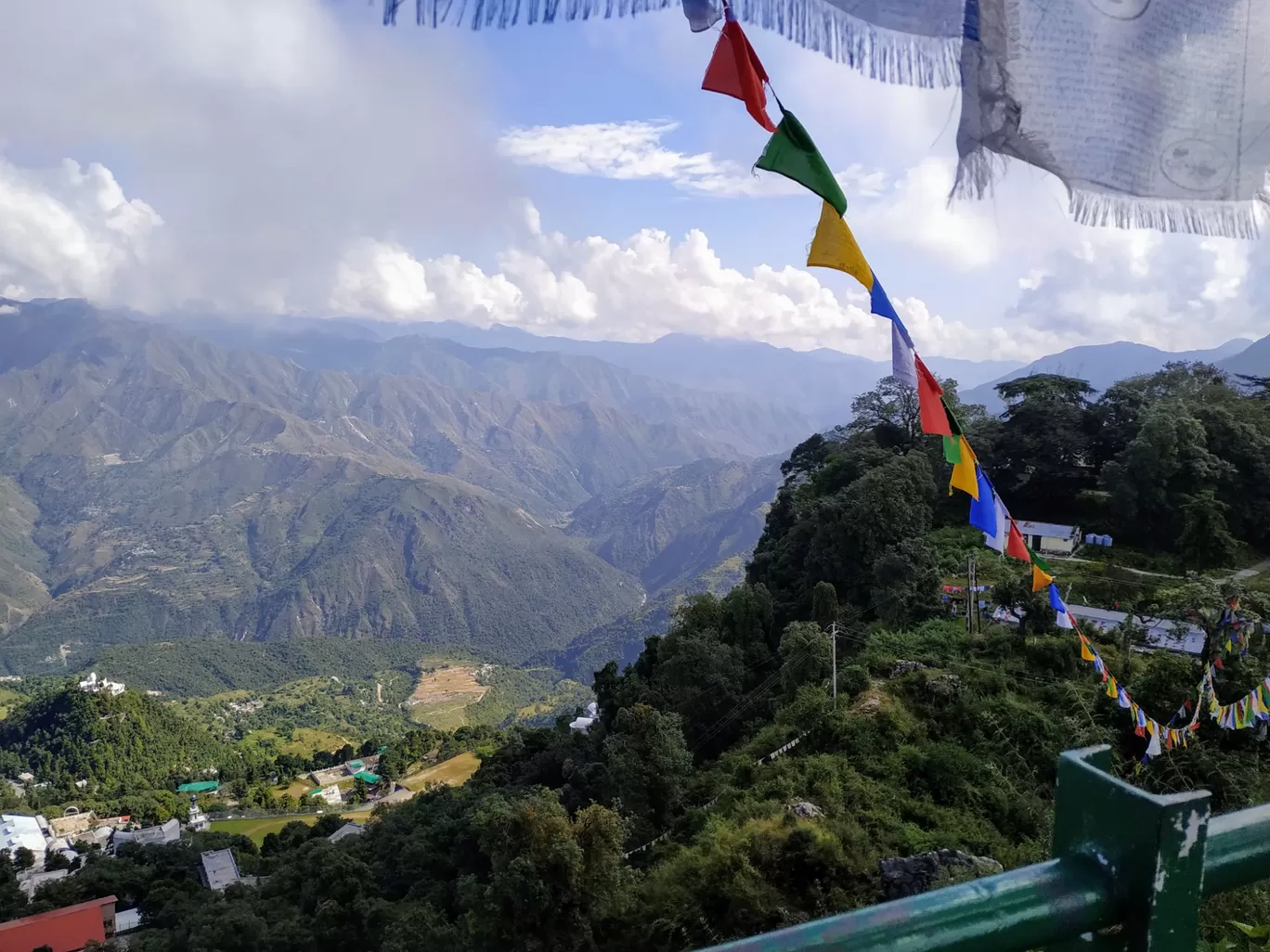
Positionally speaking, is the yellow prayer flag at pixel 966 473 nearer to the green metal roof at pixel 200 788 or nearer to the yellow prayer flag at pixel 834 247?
the yellow prayer flag at pixel 834 247

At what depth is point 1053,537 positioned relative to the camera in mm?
20453

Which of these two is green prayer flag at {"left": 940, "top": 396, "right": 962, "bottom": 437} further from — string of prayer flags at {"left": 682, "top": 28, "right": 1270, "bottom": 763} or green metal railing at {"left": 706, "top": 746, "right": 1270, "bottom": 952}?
green metal railing at {"left": 706, "top": 746, "right": 1270, "bottom": 952}

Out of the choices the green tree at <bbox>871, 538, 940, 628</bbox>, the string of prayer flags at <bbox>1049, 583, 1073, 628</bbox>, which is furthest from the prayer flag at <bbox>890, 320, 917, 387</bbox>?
the green tree at <bbox>871, 538, 940, 628</bbox>

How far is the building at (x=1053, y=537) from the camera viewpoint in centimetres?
2022

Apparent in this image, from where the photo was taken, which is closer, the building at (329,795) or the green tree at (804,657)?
the green tree at (804,657)

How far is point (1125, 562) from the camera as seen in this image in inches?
754

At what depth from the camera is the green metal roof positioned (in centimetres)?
4484

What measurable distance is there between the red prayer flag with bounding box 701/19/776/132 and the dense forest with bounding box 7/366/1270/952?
11.4 ft

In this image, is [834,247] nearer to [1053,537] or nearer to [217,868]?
[1053,537]

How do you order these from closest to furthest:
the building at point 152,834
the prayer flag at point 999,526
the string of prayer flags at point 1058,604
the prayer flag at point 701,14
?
the prayer flag at point 701,14, the prayer flag at point 999,526, the string of prayer flags at point 1058,604, the building at point 152,834

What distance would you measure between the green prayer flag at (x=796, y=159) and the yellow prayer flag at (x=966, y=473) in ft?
6.02

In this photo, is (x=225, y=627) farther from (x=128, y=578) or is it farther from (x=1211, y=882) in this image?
(x=1211, y=882)

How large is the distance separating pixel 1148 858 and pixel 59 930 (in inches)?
1116

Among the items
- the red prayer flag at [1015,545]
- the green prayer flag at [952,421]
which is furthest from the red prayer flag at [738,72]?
the red prayer flag at [1015,545]
